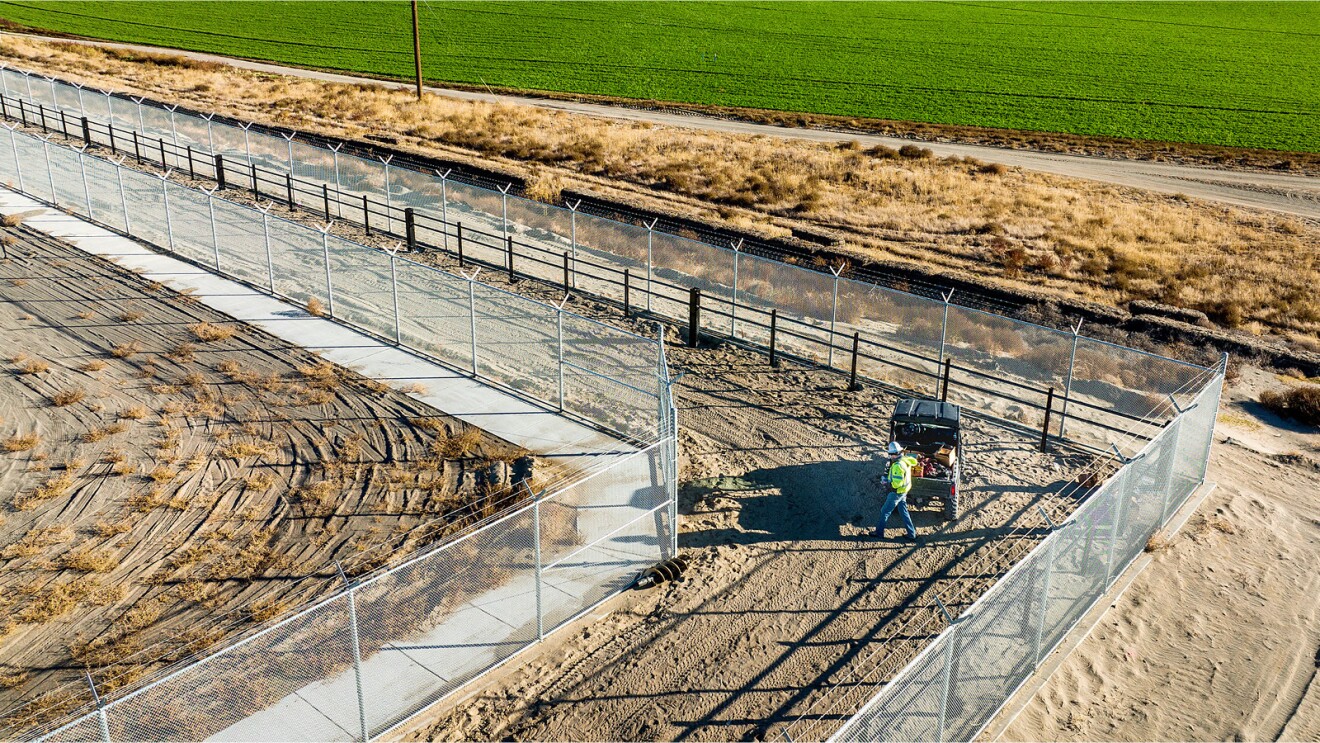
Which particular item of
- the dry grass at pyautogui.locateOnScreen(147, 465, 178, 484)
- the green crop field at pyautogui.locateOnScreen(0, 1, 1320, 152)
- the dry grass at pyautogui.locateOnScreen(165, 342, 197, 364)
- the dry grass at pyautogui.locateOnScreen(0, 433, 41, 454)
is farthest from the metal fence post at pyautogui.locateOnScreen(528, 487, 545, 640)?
the green crop field at pyautogui.locateOnScreen(0, 1, 1320, 152)

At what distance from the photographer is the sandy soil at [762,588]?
1200 centimetres

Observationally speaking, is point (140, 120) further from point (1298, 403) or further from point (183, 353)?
point (1298, 403)

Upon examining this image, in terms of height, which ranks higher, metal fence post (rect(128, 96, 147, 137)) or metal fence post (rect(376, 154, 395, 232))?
metal fence post (rect(128, 96, 147, 137))

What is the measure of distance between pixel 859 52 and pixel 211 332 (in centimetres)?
6971

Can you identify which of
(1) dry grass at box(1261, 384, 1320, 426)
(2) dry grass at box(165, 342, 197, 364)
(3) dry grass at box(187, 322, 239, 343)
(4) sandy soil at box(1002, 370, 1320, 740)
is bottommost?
(4) sandy soil at box(1002, 370, 1320, 740)

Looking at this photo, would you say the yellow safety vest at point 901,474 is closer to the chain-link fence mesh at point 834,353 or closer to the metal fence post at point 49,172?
the chain-link fence mesh at point 834,353

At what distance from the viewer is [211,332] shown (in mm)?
22547

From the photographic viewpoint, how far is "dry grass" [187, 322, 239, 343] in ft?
73.7

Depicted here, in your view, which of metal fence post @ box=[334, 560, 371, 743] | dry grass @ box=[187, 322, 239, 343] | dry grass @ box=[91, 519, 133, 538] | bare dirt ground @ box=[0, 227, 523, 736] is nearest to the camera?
metal fence post @ box=[334, 560, 371, 743]

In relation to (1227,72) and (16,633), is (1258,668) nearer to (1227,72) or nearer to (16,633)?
(16,633)

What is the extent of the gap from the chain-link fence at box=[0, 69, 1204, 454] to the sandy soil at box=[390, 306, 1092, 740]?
167 centimetres

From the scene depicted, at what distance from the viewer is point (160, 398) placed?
64.4 feet

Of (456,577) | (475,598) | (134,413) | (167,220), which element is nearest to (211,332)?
(134,413)

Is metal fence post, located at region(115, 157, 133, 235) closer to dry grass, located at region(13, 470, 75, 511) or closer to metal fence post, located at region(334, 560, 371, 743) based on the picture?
dry grass, located at region(13, 470, 75, 511)
